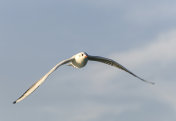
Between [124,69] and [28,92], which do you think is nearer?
[28,92]

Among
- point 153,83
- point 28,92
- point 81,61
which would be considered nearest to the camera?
point 28,92

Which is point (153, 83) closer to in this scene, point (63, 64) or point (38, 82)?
point (63, 64)

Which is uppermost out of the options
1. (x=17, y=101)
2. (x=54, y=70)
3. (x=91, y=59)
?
(x=91, y=59)

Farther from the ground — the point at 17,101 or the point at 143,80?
the point at 143,80

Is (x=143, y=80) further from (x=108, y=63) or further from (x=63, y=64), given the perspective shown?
(x=63, y=64)

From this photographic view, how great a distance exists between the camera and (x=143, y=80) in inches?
2333

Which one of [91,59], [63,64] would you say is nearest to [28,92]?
[63,64]

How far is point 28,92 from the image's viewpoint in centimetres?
4881

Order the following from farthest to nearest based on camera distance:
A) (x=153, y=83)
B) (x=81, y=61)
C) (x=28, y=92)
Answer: (x=153, y=83), (x=81, y=61), (x=28, y=92)

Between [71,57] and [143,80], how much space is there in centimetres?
1172

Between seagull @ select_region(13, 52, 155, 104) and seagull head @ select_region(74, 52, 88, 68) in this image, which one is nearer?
seagull @ select_region(13, 52, 155, 104)

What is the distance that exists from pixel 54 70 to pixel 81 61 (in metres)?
4.39

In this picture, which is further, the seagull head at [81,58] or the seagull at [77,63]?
the seagull head at [81,58]

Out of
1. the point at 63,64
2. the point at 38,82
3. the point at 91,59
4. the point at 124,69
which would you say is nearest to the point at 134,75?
the point at 124,69
